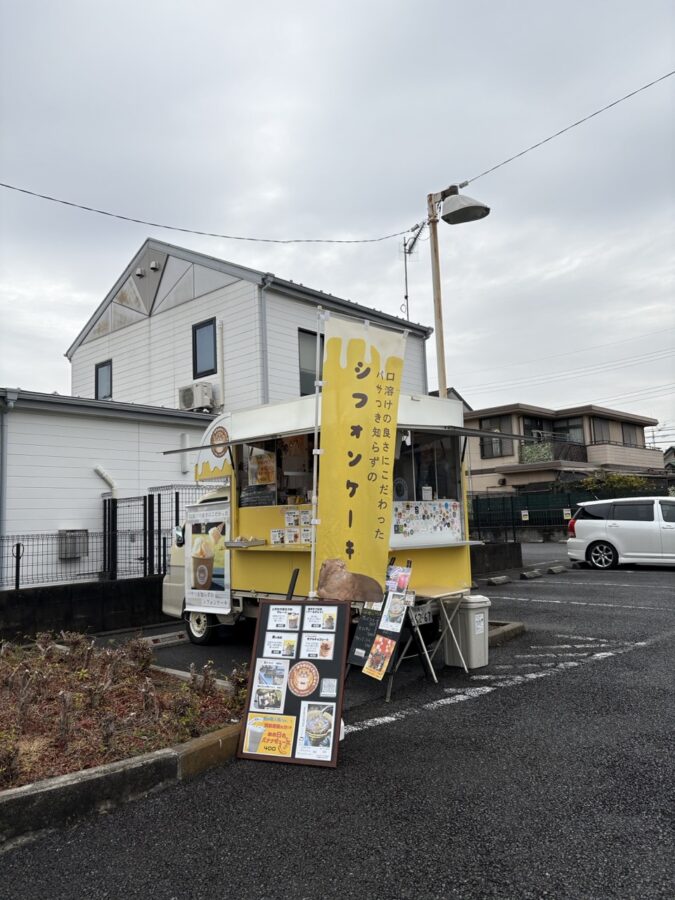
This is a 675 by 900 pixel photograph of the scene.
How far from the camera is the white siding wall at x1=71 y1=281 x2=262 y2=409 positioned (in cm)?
1462

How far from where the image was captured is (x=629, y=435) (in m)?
36.9

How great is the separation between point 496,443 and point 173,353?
71.6 feet

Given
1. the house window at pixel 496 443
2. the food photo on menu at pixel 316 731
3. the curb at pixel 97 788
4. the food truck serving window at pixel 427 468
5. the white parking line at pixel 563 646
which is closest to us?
the curb at pixel 97 788

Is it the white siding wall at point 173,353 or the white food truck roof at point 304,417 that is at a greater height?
the white siding wall at point 173,353

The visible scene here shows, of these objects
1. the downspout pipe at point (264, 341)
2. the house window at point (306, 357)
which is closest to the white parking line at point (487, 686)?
the downspout pipe at point (264, 341)

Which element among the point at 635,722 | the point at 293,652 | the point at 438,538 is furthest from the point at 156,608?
the point at 635,722

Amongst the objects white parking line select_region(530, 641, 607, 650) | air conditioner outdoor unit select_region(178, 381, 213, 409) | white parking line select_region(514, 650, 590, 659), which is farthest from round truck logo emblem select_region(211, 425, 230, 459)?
air conditioner outdoor unit select_region(178, 381, 213, 409)

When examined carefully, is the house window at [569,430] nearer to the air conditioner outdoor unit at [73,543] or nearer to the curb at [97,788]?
the air conditioner outdoor unit at [73,543]

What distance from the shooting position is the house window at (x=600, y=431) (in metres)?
33.9

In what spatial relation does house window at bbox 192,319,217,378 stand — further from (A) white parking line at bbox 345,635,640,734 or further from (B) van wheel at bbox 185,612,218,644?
(A) white parking line at bbox 345,635,640,734

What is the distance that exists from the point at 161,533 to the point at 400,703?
6.49 meters

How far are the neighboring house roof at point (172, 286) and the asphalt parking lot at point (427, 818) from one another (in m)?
11.5

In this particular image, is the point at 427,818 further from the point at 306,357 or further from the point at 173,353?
the point at 173,353

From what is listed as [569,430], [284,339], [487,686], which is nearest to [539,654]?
[487,686]
